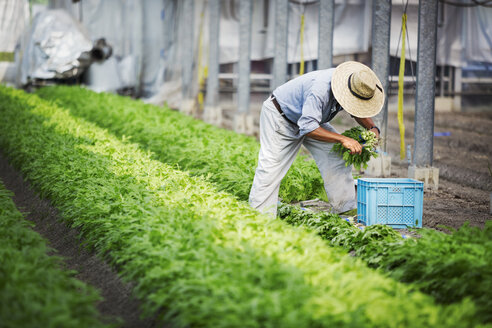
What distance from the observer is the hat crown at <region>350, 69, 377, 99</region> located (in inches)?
215

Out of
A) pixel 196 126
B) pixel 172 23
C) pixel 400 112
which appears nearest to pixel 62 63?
pixel 172 23

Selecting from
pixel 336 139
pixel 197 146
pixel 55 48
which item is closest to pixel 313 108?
pixel 336 139

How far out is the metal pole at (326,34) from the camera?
406 inches

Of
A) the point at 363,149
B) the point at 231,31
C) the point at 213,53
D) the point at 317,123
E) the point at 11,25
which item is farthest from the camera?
the point at 11,25

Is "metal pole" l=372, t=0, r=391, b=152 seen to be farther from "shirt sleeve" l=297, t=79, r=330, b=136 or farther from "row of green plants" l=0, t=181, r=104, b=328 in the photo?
"row of green plants" l=0, t=181, r=104, b=328

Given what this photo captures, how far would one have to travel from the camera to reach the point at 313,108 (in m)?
5.48

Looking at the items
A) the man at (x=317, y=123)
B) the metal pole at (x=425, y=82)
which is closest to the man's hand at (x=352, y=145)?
the man at (x=317, y=123)

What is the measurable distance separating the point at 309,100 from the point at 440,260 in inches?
79.5

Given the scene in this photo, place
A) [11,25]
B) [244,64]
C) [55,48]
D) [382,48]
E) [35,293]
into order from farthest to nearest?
[11,25]
[55,48]
[244,64]
[382,48]
[35,293]

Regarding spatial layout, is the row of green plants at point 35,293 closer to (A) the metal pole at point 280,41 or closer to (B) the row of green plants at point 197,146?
(B) the row of green plants at point 197,146

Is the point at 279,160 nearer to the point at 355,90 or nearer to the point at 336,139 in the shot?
the point at 336,139

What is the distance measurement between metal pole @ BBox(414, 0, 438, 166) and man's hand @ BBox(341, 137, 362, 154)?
286cm

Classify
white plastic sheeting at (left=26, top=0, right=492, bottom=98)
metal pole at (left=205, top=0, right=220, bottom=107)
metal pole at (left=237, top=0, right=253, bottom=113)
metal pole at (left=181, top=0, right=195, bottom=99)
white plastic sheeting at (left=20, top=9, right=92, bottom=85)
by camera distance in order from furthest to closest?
white plastic sheeting at (left=20, top=9, right=92, bottom=85) < metal pole at (left=181, top=0, right=195, bottom=99) < metal pole at (left=205, top=0, right=220, bottom=107) < white plastic sheeting at (left=26, top=0, right=492, bottom=98) < metal pole at (left=237, top=0, right=253, bottom=113)

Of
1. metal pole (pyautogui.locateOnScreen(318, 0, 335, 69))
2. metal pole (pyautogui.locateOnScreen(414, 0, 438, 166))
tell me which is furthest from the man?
metal pole (pyautogui.locateOnScreen(318, 0, 335, 69))
